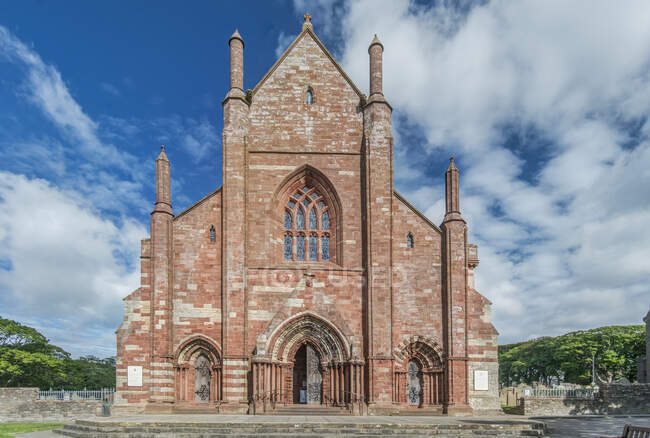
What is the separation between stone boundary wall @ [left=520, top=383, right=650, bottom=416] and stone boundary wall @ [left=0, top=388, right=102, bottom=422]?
23516mm

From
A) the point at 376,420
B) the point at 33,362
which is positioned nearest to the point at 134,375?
the point at 376,420

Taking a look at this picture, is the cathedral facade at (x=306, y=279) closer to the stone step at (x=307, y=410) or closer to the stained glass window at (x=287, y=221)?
the stained glass window at (x=287, y=221)

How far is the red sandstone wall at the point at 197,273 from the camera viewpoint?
840 inches

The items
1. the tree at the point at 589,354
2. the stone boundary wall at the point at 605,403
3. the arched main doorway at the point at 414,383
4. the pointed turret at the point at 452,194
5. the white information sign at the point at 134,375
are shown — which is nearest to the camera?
the white information sign at the point at 134,375

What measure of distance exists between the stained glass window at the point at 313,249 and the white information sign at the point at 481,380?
909 centimetres

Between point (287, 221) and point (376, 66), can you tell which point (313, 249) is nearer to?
point (287, 221)

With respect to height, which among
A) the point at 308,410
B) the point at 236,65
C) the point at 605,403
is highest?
the point at 236,65

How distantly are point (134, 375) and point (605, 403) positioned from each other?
24.4 metres

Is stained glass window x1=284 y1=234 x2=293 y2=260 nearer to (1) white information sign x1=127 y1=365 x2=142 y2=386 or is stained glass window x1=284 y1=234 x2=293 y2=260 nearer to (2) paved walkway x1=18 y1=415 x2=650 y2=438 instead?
(2) paved walkway x1=18 y1=415 x2=650 y2=438

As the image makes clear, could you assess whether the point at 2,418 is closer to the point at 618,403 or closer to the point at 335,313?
the point at 335,313

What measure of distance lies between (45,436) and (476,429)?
15.1 meters

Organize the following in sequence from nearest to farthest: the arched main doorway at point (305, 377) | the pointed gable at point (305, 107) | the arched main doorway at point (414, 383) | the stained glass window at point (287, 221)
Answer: the arched main doorway at point (414, 383) → the pointed gable at point (305, 107) → the stained glass window at point (287, 221) → the arched main doorway at point (305, 377)

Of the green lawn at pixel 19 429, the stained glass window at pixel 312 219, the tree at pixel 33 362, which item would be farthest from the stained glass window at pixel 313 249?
the tree at pixel 33 362

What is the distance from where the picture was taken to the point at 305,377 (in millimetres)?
28062
